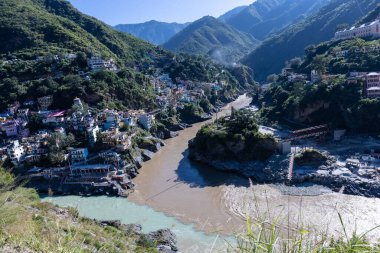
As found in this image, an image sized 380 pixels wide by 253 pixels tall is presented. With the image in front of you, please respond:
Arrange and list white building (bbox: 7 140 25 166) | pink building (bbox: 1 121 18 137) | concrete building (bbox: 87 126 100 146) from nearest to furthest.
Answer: white building (bbox: 7 140 25 166)
concrete building (bbox: 87 126 100 146)
pink building (bbox: 1 121 18 137)

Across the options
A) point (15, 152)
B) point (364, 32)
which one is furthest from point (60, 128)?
point (364, 32)

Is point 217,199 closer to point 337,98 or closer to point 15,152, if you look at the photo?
point 337,98

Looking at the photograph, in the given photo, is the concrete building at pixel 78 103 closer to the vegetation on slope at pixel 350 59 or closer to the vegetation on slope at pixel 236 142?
the vegetation on slope at pixel 236 142

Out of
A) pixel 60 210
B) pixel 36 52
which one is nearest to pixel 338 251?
pixel 60 210

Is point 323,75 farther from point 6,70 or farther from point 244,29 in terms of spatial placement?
point 244,29

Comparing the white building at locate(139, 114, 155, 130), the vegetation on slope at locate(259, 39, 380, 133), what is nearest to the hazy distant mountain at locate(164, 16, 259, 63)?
the vegetation on slope at locate(259, 39, 380, 133)

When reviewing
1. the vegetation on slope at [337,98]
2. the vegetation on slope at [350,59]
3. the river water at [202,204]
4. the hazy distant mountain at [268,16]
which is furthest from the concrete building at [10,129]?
the hazy distant mountain at [268,16]

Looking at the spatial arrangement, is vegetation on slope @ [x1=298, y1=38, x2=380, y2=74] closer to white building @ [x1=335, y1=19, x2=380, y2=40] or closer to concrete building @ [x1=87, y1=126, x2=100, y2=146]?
white building @ [x1=335, y1=19, x2=380, y2=40]
